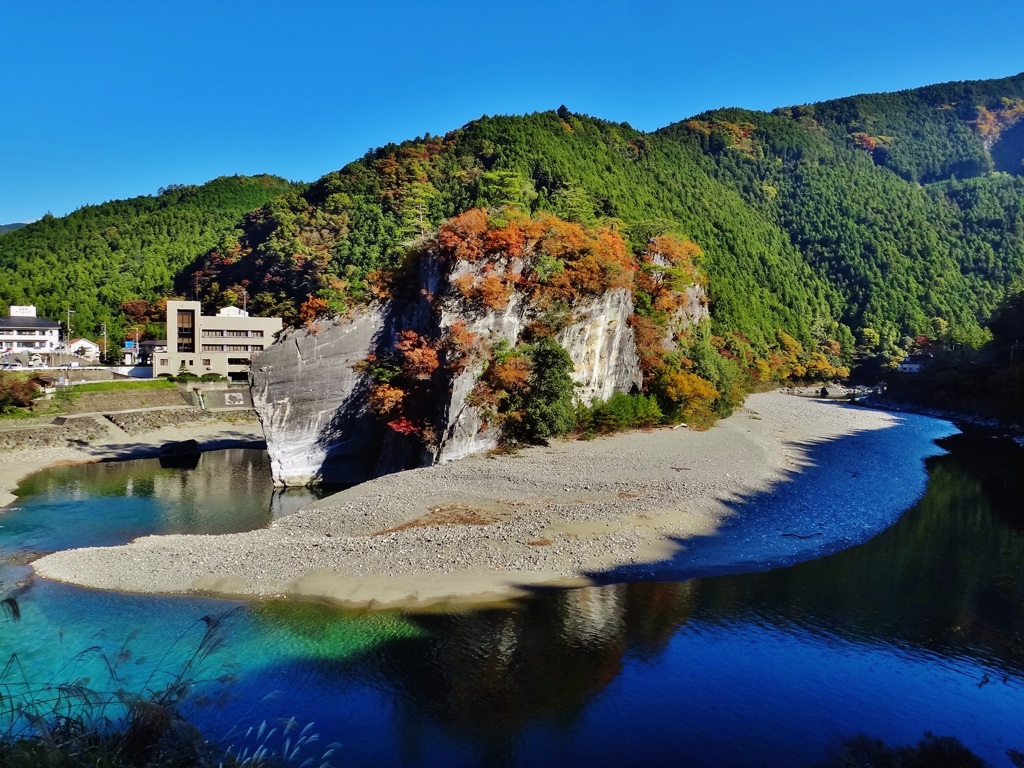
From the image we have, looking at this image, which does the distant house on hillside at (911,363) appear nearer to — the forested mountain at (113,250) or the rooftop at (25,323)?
the forested mountain at (113,250)

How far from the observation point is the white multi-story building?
66688mm

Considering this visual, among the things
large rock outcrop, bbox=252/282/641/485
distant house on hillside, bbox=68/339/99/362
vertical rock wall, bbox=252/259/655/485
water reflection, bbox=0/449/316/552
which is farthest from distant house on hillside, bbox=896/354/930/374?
distant house on hillside, bbox=68/339/99/362

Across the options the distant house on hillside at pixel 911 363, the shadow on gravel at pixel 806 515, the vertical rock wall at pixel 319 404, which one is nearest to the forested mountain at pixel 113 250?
the vertical rock wall at pixel 319 404

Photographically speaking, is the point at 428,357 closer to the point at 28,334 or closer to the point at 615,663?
the point at 615,663

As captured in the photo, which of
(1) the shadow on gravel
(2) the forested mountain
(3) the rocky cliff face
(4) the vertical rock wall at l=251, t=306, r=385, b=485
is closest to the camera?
(1) the shadow on gravel

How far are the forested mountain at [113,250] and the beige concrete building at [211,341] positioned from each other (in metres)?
21.4

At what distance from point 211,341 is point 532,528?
1933 inches

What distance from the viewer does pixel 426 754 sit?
11516 mm

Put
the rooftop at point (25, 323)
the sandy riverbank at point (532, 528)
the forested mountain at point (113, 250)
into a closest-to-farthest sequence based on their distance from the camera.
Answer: the sandy riverbank at point (532, 528) → the rooftop at point (25, 323) → the forested mountain at point (113, 250)

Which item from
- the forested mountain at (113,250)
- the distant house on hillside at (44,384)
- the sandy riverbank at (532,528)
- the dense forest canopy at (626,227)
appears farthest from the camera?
the forested mountain at (113,250)

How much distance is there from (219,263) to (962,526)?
Result: 7886 cm

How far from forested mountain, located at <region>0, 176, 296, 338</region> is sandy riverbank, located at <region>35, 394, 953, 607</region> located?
66.4 meters

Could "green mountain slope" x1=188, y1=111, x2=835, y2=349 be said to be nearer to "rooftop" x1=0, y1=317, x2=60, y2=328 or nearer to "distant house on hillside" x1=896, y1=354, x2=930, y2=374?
"distant house on hillside" x1=896, y1=354, x2=930, y2=374

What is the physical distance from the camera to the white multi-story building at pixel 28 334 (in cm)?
6669
